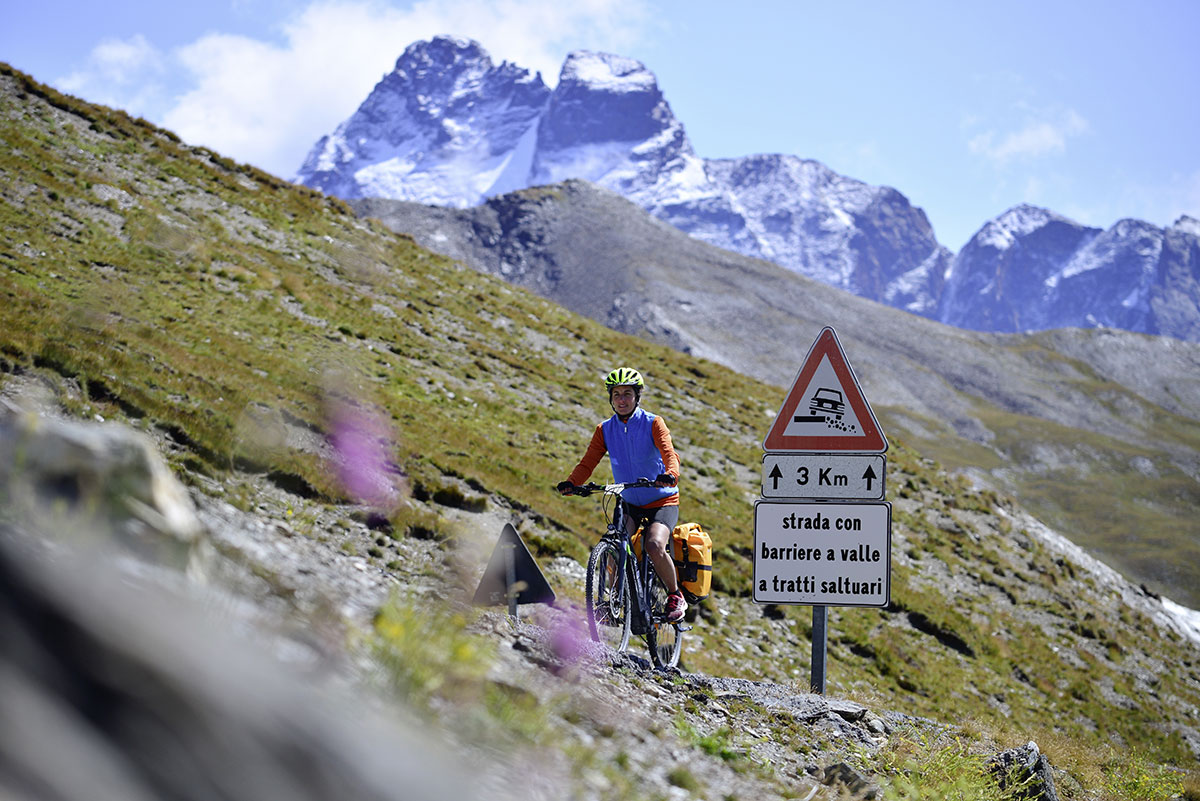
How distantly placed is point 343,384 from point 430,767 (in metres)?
15.9

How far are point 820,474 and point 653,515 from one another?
1725 mm

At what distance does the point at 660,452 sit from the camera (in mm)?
8383

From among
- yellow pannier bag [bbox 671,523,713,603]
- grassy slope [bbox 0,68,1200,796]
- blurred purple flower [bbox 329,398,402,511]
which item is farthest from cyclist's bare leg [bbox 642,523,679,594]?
blurred purple flower [bbox 329,398,402,511]

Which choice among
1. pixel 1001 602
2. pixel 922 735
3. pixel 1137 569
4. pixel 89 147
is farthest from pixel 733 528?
pixel 1137 569

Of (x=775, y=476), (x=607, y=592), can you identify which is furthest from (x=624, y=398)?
(x=607, y=592)

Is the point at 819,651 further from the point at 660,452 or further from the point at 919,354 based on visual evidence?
the point at 919,354

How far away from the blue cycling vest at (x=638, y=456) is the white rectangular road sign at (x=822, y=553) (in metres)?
1.19

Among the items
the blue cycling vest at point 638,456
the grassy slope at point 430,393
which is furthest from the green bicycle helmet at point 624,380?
the grassy slope at point 430,393

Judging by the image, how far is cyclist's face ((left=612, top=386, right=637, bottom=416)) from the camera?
8.33 meters

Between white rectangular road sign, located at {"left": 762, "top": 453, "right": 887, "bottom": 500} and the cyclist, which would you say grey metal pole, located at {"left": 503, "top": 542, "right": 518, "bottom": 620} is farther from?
white rectangular road sign, located at {"left": 762, "top": 453, "right": 887, "bottom": 500}

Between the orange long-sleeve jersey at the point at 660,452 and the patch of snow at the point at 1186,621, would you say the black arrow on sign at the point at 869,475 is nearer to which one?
the orange long-sleeve jersey at the point at 660,452

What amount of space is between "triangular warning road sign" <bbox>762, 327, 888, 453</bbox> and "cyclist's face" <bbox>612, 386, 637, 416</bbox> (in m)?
1.41

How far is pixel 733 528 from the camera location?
65.0ft

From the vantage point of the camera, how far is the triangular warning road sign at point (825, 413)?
765 cm
